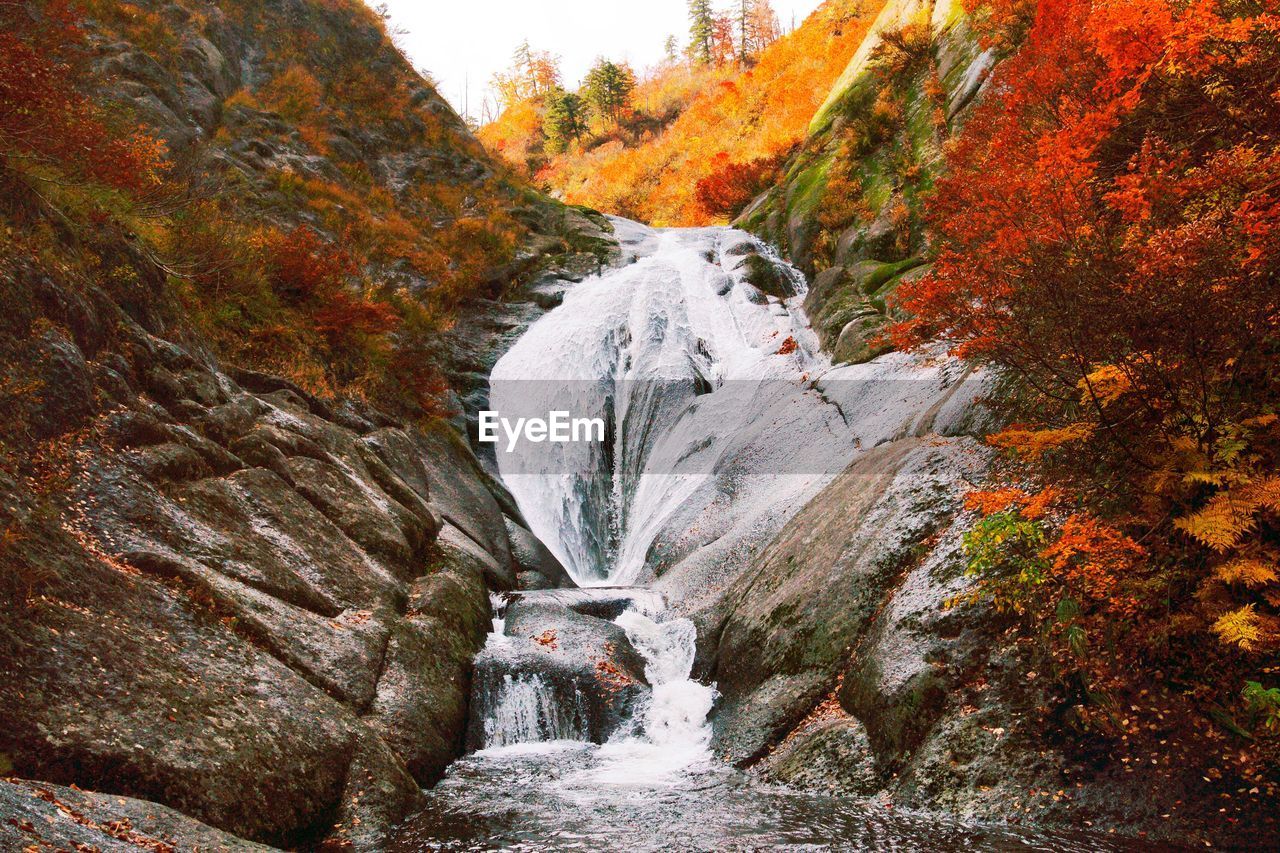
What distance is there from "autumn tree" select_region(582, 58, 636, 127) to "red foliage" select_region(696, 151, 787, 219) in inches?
1203

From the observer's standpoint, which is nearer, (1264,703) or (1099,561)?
(1264,703)

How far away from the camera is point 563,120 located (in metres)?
57.2

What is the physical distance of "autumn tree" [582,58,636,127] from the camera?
57.2m

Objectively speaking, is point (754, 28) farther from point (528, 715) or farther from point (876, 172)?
point (528, 715)

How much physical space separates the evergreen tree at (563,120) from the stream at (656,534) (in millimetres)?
36611

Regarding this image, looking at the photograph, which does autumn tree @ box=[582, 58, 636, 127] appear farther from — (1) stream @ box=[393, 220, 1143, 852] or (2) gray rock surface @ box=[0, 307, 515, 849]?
(2) gray rock surface @ box=[0, 307, 515, 849]

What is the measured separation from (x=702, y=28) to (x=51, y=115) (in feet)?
234

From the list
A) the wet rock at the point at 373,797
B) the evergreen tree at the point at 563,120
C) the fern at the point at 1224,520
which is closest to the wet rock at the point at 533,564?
the wet rock at the point at 373,797

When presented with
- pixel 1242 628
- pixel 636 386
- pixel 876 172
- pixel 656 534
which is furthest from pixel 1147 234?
pixel 876 172

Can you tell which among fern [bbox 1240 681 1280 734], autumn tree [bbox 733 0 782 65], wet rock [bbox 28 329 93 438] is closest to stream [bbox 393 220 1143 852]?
fern [bbox 1240 681 1280 734]

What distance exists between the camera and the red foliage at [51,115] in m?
7.08

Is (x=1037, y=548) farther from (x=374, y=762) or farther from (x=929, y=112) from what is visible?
(x=929, y=112)

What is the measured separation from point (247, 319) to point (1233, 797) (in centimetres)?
1325

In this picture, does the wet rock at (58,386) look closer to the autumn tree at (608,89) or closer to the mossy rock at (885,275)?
the mossy rock at (885,275)
